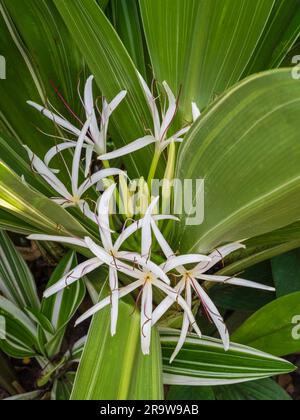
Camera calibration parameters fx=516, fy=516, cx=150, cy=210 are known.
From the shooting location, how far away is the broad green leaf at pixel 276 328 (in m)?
0.62

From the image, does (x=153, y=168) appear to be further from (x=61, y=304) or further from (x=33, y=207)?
(x=61, y=304)

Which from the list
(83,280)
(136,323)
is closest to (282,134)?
(136,323)

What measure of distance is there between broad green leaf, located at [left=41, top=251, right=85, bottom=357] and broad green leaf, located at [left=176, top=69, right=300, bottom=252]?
26 centimetres

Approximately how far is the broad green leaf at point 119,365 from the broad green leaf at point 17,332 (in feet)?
0.62

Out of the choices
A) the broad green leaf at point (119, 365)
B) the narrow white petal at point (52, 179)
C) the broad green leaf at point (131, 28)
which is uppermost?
the broad green leaf at point (131, 28)

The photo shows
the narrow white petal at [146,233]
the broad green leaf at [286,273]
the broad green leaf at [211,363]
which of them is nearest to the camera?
the narrow white petal at [146,233]

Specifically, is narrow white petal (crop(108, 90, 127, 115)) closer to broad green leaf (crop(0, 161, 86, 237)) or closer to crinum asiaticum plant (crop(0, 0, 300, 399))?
crinum asiaticum plant (crop(0, 0, 300, 399))

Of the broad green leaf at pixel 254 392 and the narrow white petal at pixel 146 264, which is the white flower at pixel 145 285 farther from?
the broad green leaf at pixel 254 392

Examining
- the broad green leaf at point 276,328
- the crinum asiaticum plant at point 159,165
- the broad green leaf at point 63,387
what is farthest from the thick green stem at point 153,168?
the broad green leaf at point 63,387

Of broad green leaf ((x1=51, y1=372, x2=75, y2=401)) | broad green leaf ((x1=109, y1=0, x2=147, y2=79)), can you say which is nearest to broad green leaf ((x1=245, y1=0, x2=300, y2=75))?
broad green leaf ((x1=109, y1=0, x2=147, y2=79))

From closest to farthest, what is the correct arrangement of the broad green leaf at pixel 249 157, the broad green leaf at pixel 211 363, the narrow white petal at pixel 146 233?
the broad green leaf at pixel 249 157 < the narrow white petal at pixel 146 233 < the broad green leaf at pixel 211 363

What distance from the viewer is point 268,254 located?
0.64 m

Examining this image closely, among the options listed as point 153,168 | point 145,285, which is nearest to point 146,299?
point 145,285

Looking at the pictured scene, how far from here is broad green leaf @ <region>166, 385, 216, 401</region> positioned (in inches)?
26.5
